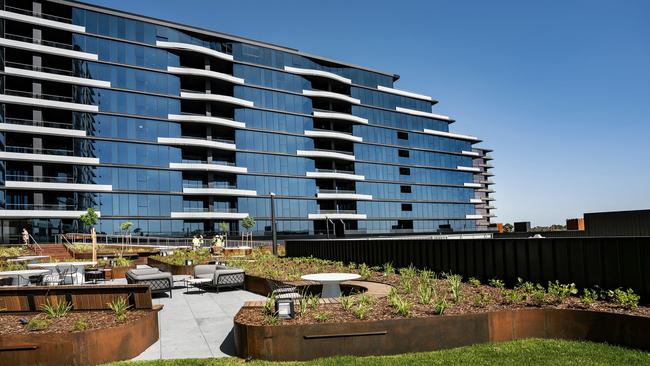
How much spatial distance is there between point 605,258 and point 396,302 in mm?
4545

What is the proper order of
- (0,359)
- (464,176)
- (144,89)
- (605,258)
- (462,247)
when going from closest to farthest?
1. (0,359)
2. (605,258)
3. (462,247)
4. (144,89)
5. (464,176)

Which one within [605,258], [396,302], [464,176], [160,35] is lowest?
[396,302]

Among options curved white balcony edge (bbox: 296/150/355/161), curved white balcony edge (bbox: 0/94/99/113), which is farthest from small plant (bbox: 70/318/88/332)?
curved white balcony edge (bbox: 296/150/355/161)

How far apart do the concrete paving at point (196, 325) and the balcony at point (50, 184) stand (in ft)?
137

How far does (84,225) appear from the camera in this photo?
51.6 meters

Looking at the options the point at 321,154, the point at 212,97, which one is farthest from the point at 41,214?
the point at 321,154

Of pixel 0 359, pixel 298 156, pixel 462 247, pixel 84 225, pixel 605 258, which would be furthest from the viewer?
pixel 298 156

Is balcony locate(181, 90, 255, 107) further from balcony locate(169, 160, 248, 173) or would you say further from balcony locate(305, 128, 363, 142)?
balcony locate(305, 128, 363, 142)

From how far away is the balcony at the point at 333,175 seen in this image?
72000mm

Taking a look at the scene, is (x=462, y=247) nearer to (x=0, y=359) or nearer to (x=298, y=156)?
(x=0, y=359)

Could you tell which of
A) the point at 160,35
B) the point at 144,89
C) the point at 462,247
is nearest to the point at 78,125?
the point at 144,89

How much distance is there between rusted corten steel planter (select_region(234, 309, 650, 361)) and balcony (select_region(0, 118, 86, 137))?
51.6 m

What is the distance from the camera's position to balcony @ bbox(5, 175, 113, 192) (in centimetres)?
4878

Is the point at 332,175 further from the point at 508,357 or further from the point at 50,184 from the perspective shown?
the point at 508,357
